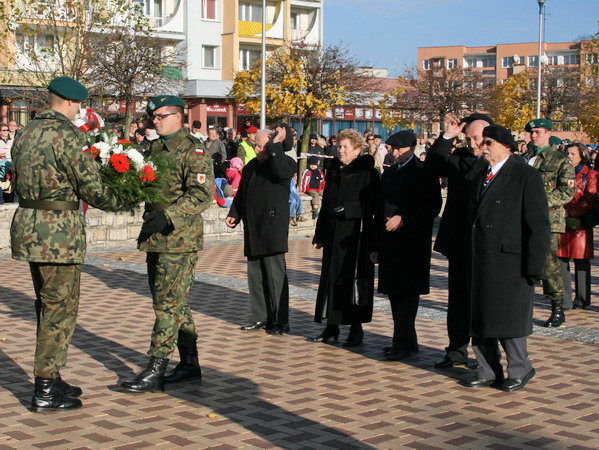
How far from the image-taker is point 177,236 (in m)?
7.09

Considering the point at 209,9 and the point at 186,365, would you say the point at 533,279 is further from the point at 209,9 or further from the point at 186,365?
the point at 209,9

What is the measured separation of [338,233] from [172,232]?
2384 mm

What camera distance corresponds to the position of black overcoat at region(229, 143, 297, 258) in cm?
976

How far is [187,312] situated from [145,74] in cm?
3189

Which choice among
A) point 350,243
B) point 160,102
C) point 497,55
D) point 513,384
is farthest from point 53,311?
point 497,55

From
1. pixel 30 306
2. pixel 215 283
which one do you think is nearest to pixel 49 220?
pixel 30 306

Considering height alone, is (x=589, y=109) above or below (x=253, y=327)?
above

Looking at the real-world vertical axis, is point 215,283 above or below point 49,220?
below

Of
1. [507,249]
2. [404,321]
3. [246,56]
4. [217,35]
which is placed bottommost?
[404,321]

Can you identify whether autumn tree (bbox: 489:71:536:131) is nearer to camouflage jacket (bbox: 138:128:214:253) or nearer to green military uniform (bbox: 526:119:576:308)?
green military uniform (bbox: 526:119:576:308)

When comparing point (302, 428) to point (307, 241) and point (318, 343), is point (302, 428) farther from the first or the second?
point (307, 241)

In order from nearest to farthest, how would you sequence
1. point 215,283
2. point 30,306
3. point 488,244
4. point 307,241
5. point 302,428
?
point 302,428 → point 488,244 → point 30,306 → point 215,283 → point 307,241

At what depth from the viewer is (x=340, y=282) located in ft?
Answer: 29.8

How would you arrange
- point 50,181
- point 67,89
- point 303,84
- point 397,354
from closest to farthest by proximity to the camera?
point 50,181, point 67,89, point 397,354, point 303,84
